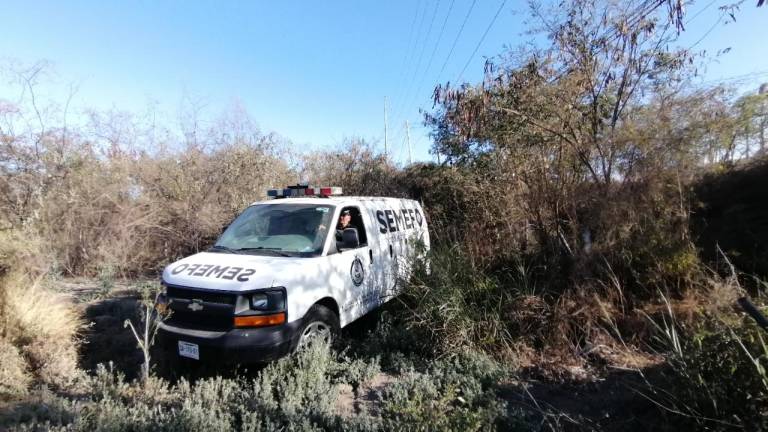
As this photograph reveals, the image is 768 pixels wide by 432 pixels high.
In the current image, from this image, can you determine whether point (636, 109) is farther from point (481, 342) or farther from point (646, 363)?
point (481, 342)

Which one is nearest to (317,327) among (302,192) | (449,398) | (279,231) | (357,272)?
(357,272)

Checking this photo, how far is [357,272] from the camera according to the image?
4.98 meters

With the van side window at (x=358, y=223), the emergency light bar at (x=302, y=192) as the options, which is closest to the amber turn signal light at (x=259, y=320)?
the van side window at (x=358, y=223)

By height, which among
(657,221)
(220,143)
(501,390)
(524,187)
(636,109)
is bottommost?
(501,390)

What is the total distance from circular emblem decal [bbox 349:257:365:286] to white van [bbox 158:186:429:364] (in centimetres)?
1

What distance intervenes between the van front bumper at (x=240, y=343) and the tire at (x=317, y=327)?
161mm

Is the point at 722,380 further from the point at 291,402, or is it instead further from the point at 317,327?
the point at 317,327

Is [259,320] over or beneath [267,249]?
beneath

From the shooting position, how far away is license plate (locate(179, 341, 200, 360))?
3619 millimetres

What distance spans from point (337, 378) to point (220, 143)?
380 inches

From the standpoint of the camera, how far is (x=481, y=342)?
4.35 metres

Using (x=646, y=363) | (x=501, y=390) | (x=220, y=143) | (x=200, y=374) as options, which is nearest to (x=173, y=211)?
(x=220, y=143)

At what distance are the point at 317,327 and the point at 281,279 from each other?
0.78 meters

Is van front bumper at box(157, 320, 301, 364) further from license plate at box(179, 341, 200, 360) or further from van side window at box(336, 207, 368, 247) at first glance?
van side window at box(336, 207, 368, 247)
